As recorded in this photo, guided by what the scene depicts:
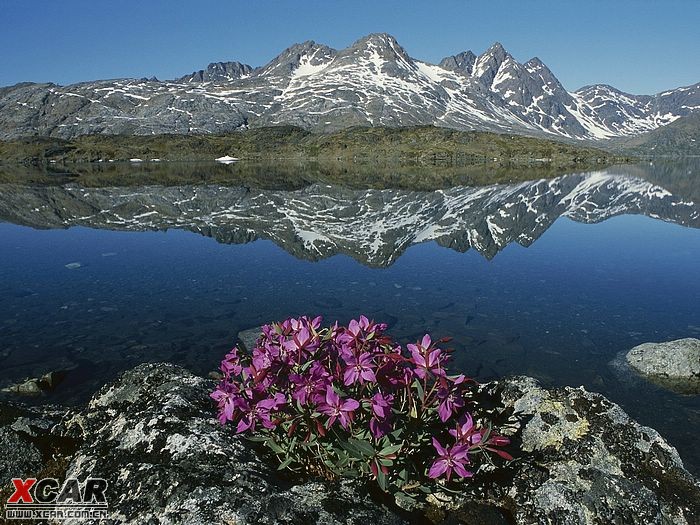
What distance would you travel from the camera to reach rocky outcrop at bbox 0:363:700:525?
13.3 ft

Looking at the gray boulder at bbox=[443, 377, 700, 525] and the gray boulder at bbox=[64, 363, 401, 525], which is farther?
the gray boulder at bbox=[443, 377, 700, 525]

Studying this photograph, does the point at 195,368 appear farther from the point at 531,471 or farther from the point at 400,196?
the point at 400,196

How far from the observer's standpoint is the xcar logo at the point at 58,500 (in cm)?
429

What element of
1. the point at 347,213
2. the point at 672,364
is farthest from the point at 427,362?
the point at 347,213

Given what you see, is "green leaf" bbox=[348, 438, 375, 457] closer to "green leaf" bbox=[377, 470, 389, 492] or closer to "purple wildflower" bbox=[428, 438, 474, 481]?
"green leaf" bbox=[377, 470, 389, 492]

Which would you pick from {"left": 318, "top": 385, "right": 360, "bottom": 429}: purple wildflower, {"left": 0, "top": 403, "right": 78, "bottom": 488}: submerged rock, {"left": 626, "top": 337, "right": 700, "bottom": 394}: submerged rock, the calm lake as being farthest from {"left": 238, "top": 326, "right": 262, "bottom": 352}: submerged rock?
{"left": 626, "top": 337, "right": 700, "bottom": 394}: submerged rock

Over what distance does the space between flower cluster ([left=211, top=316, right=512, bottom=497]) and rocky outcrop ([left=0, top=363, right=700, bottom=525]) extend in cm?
30

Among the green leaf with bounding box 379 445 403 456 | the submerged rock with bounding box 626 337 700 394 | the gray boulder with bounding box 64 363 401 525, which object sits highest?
the green leaf with bounding box 379 445 403 456

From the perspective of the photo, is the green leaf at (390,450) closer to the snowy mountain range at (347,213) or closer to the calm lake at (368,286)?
the calm lake at (368,286)

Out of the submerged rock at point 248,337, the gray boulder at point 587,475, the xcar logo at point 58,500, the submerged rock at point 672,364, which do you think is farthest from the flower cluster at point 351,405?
the submerged rock at point 672,364

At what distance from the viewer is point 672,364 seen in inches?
523

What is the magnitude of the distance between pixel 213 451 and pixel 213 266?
22875 millimetres

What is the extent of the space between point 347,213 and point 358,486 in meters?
41.3

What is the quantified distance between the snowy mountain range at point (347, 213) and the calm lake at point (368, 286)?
344mm
